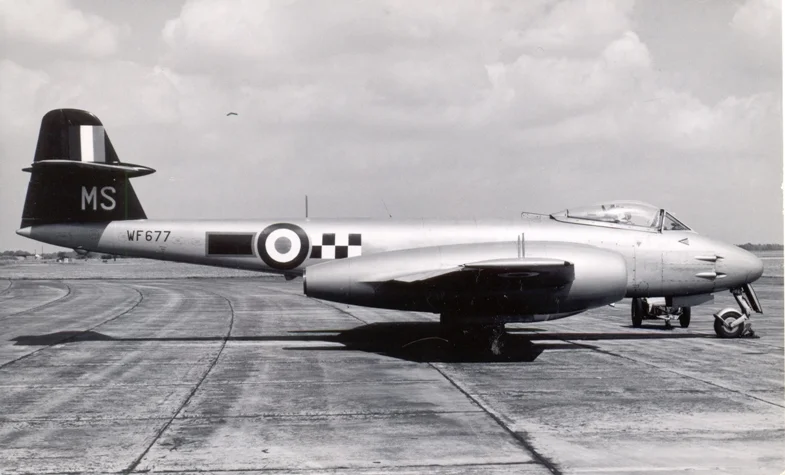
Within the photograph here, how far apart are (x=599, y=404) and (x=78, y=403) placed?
21.7 ft

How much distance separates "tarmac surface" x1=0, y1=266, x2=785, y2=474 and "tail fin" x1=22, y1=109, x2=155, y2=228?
2.81 metres

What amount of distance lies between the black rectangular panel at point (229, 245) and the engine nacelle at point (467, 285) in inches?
90.1

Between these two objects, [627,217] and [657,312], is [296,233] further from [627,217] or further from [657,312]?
[657,312]

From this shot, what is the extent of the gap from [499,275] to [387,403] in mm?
4221

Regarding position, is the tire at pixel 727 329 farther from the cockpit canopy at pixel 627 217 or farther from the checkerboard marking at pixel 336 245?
the checkerboard marking at pixel 336 245

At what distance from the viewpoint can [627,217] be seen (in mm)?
14156

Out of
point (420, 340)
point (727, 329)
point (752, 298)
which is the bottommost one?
point (420, 340)

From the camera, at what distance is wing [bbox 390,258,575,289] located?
11.2 metres

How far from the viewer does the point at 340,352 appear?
12906 millimetres

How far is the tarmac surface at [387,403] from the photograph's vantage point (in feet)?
20.0

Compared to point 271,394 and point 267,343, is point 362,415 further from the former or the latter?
point 267,343

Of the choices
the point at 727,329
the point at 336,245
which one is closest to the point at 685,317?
the point at 727,329

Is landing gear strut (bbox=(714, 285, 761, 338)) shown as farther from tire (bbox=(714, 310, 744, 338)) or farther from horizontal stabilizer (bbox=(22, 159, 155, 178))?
horizontal stabilizer (bbox=(22, 159, 155, 178))

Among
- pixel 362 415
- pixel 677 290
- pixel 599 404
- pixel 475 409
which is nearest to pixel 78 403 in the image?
pixel 362 415
